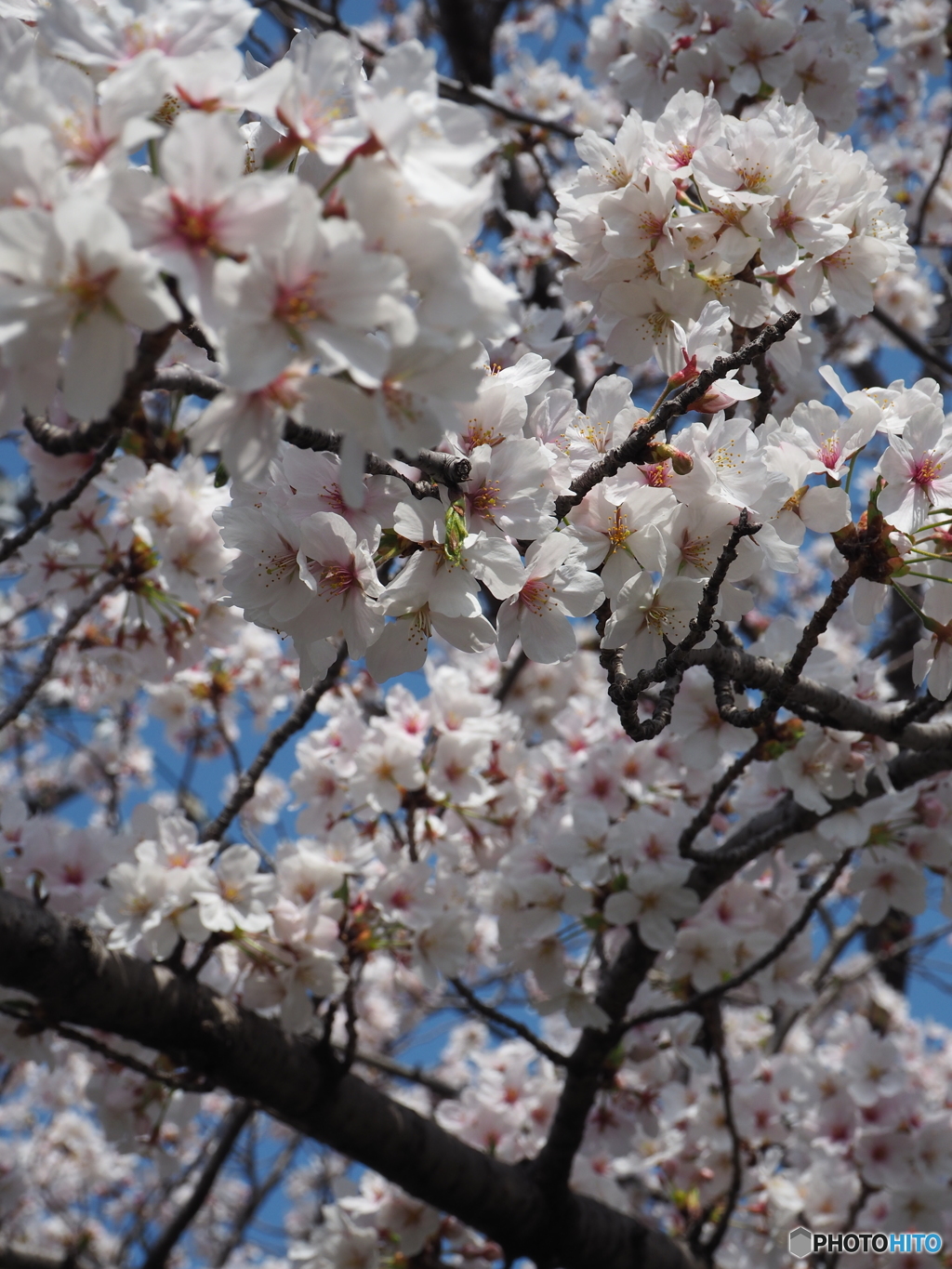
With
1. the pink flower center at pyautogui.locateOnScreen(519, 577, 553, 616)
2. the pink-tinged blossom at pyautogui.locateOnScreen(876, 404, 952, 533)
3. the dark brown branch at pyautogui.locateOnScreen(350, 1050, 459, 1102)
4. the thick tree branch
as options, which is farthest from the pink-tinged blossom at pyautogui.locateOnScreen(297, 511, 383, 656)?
the dark brown branch at pyautogui.locateOnScreen(350, 1050, 459, 1102)

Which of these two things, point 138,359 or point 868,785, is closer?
point 138,359

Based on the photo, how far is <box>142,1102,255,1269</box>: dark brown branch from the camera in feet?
10.9

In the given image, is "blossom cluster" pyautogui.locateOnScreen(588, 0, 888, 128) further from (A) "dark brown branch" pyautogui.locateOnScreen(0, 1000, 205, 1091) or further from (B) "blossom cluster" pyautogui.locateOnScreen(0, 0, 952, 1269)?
(A) "dark brown branch" pyautogui.locateOnScreen(0, 1000, 205, 1091)

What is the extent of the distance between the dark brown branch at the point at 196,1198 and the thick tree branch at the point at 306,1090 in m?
0.94

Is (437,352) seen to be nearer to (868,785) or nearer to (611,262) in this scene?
(611,262)

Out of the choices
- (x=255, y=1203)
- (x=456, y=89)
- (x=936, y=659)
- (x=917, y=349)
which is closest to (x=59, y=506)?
(x=936, y=659)

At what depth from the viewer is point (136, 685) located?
134 inches

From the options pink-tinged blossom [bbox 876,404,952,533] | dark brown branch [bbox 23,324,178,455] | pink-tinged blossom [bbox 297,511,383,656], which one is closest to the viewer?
dark brown branch [bbox 23,324,178,455]

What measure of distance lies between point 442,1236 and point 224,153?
127 inches

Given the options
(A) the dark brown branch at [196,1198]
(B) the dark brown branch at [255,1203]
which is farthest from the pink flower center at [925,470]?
(B) the dark brown branch at [255,1203]

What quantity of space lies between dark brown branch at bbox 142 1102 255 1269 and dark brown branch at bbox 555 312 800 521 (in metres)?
2.66

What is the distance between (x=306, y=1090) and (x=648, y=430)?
186 cm

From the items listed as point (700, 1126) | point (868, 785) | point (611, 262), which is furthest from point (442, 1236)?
point (611, 262)

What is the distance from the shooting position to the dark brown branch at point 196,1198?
10.9 feet
